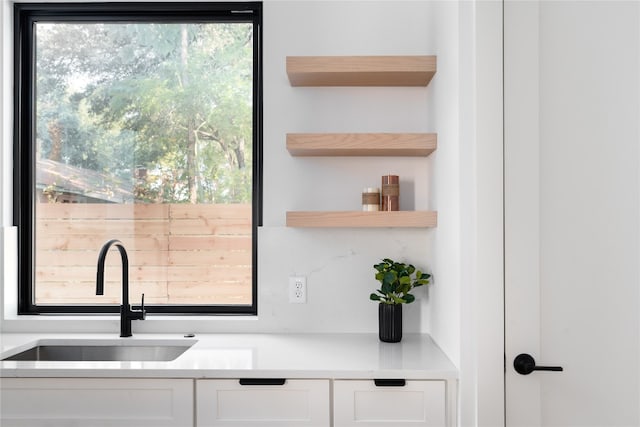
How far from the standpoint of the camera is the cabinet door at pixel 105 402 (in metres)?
1.65

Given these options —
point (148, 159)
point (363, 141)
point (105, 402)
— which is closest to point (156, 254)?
point (148, 159)

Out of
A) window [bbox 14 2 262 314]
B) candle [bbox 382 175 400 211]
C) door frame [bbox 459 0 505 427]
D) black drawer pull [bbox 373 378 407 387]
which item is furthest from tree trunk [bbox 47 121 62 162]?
door frame [bbox 459 0 505 427]

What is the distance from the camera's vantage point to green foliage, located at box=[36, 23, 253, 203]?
2.33 metres

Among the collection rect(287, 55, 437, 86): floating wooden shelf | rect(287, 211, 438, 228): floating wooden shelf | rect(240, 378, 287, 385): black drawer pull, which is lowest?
rect(240, 378, 287, 385): black drawer pull

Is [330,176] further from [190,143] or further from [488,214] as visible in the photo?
[488,214]

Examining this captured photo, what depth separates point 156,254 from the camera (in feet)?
7.64

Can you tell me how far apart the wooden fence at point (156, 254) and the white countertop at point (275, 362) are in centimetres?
27

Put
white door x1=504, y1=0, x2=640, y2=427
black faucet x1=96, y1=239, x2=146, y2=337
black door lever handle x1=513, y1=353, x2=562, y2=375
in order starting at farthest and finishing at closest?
black faucet x1=96, y1=239, x2=146, y2=337 → black door lever handle x1=513, y1=353, x2=562, y2=375 → white door x1=504, y1=0, x2=640, y2=427

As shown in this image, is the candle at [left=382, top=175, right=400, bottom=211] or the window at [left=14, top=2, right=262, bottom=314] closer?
the candle at [left=382, top=175, right=400, bottom=211]

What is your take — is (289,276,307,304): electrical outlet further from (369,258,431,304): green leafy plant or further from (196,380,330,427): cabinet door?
(196,380,330,427): cabinet door

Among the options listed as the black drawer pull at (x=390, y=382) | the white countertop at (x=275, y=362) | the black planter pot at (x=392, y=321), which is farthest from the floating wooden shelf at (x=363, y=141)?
the black drawer pull at (x=390, y=382)

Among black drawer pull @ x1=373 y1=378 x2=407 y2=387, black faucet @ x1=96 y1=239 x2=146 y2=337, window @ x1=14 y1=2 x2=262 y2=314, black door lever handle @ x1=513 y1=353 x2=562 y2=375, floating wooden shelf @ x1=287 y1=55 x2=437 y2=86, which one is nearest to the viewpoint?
black door lever handle @ x1=513 y1=353 x2=562 y2=375

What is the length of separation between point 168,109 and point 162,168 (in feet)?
0.86

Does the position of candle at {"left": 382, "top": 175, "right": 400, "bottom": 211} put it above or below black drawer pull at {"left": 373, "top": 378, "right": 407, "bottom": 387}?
above
